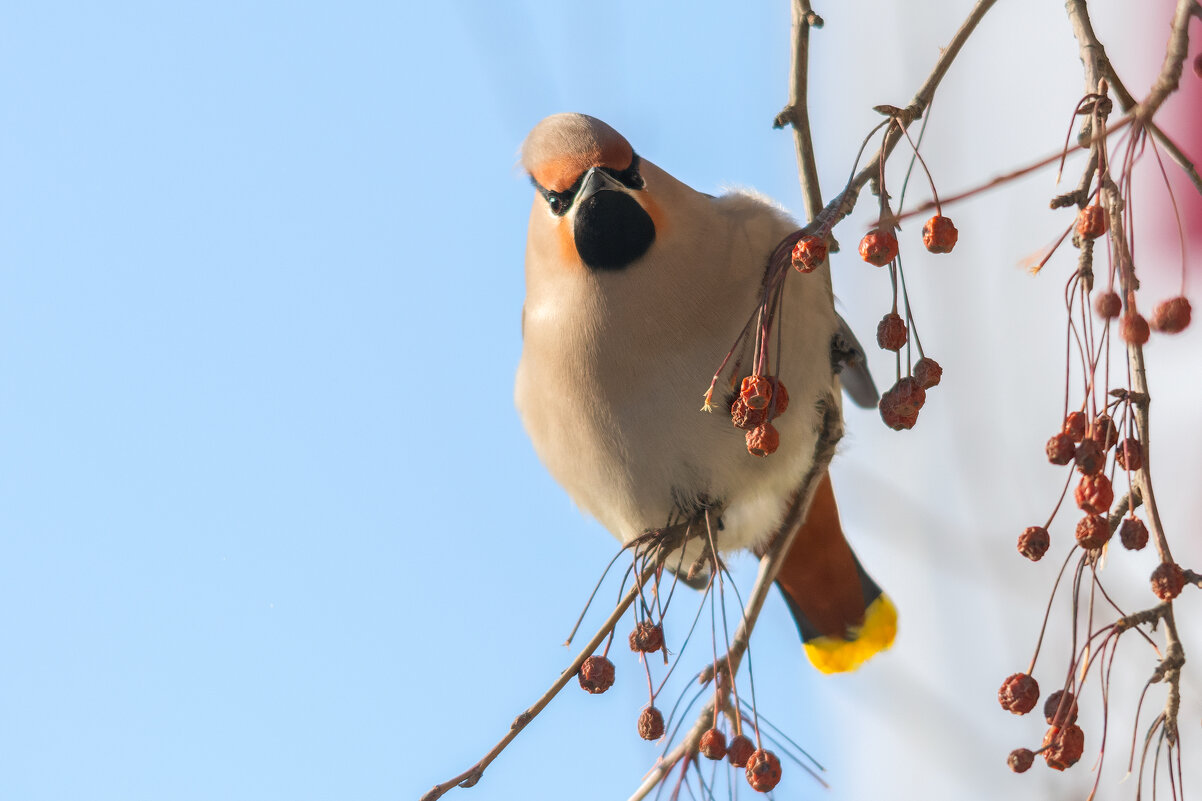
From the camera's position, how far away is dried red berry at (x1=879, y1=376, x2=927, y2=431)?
1.95m

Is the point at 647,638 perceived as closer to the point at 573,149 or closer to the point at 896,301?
the point at 896,301

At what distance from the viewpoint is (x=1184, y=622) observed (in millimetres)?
4465

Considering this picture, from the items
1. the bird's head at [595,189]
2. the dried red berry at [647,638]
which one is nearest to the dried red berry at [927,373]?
the dried red berry at [647,638]

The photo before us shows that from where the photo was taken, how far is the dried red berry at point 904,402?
1947 millimetres

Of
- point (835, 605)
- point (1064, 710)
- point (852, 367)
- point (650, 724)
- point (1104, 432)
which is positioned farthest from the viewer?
point (835, 605)

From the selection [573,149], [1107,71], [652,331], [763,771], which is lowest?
[763,771]

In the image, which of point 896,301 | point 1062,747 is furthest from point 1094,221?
point 1062,747

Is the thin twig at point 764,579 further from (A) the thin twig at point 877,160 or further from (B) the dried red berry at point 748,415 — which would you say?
(A) the thin twig at point 877,160

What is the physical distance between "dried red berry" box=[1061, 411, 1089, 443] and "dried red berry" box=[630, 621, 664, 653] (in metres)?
0.79

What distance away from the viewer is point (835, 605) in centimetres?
367

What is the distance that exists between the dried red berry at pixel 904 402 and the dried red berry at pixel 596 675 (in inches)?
23.1

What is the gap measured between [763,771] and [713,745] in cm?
12

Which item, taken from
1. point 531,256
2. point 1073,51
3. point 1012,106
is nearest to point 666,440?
point 531,256

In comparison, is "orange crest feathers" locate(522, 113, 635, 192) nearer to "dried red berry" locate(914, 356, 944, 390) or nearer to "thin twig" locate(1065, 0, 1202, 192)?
"dried red berry" locate(914, 356, 944, 390)
